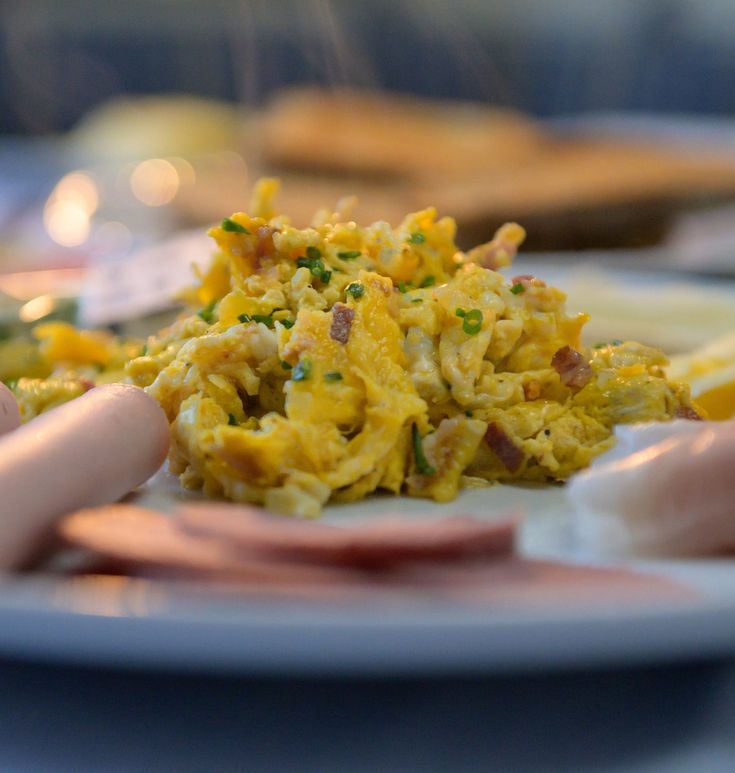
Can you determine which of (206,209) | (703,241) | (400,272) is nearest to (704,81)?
(703,241)

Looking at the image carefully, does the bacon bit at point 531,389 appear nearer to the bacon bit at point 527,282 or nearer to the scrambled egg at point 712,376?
the bacon bit at point 527,282

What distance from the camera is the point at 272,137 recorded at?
654 cm

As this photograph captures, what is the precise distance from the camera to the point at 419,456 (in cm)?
160

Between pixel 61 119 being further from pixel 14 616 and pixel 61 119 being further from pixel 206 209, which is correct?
pixel 14 616

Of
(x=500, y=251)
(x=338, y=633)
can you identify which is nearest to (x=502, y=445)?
(x=500, y=251)

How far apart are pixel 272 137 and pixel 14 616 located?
5841 mm

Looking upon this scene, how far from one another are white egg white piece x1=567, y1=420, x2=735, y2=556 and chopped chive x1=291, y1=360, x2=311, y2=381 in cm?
44

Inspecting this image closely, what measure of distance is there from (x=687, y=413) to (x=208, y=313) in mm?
837

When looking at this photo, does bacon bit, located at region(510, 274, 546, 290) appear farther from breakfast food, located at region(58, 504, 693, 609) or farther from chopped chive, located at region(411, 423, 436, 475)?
breakfast food, located at region(58, 504, 693, 609)

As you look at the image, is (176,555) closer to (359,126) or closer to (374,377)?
(374,377)

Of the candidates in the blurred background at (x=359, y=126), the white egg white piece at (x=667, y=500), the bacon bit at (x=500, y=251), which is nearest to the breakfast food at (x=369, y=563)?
the white egg white piece at (x=667, y=500)

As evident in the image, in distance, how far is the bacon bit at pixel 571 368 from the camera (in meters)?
1.75

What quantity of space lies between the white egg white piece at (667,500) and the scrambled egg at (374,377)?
32 centimetres

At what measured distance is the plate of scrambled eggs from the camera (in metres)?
1.56
